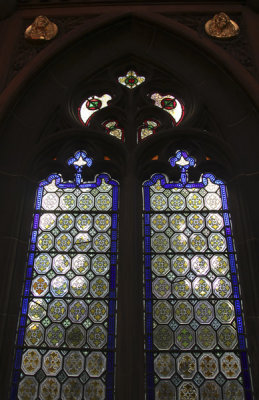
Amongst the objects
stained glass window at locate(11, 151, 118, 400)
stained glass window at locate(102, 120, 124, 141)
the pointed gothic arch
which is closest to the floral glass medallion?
the pointed gothic arch

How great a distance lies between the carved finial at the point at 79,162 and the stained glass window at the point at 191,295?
0.76 meters

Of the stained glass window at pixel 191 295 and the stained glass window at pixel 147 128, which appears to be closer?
the stained glass window at pixel 191 295

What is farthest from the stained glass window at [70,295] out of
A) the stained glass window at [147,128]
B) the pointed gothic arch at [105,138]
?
the stained glass window at [147,128]

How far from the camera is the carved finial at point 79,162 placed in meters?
5.40

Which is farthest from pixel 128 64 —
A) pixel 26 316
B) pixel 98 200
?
pixel 26 316

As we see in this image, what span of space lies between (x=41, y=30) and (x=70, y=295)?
3532 millimetres

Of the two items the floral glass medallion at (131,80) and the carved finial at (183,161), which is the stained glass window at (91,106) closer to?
the floral glass medallion at (131,80)

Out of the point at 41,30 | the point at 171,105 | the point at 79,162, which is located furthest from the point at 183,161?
the point at 41,30

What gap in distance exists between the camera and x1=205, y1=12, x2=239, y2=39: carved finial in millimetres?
6035

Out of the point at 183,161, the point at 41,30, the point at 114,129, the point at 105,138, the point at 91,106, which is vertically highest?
the point at 41,30

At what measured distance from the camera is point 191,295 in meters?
4.53

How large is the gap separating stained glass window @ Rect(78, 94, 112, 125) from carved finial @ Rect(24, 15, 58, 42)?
97cm

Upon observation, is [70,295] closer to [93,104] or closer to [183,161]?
[183,161]

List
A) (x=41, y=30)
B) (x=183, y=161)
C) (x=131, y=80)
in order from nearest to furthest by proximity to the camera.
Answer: (x=183, y=161)
(x=41, y=30)
(x=131, y=80)
